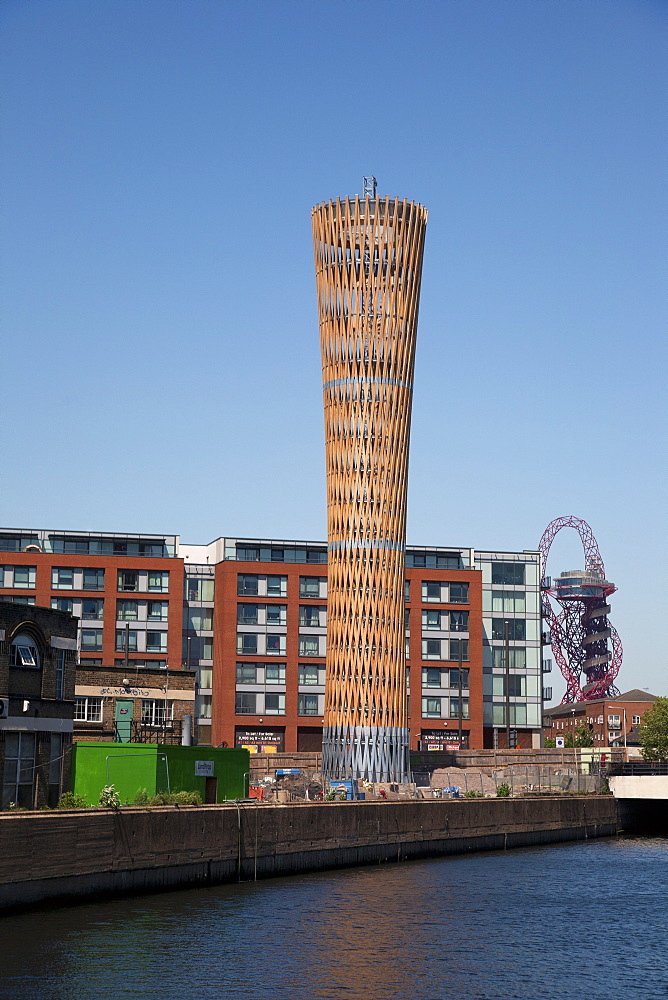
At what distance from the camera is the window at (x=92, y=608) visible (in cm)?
12912

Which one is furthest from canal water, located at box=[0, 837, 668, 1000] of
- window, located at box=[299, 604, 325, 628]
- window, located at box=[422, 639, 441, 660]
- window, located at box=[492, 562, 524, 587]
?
window, located at box=[492, 562, 524, 587]

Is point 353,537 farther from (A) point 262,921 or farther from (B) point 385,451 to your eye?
(A) point 262,921

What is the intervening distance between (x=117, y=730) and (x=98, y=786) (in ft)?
56.1

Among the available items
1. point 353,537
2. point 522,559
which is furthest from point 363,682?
point 522,559

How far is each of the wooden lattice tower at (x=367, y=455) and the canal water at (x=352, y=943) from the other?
100 feet

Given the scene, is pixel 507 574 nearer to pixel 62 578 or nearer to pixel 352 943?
pixel 62 578

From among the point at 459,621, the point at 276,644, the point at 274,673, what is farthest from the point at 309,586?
the point at 459,621

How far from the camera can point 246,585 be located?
436ft

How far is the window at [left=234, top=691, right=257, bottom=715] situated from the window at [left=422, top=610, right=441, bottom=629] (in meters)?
19.4

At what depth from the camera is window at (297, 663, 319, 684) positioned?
434ft

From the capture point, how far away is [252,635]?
13212 centimetres

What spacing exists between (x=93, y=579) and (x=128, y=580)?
342cm

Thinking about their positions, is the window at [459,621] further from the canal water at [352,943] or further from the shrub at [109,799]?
the shrub at [109,799]

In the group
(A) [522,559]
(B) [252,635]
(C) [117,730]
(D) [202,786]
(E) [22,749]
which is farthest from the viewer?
(A) [522,559]
